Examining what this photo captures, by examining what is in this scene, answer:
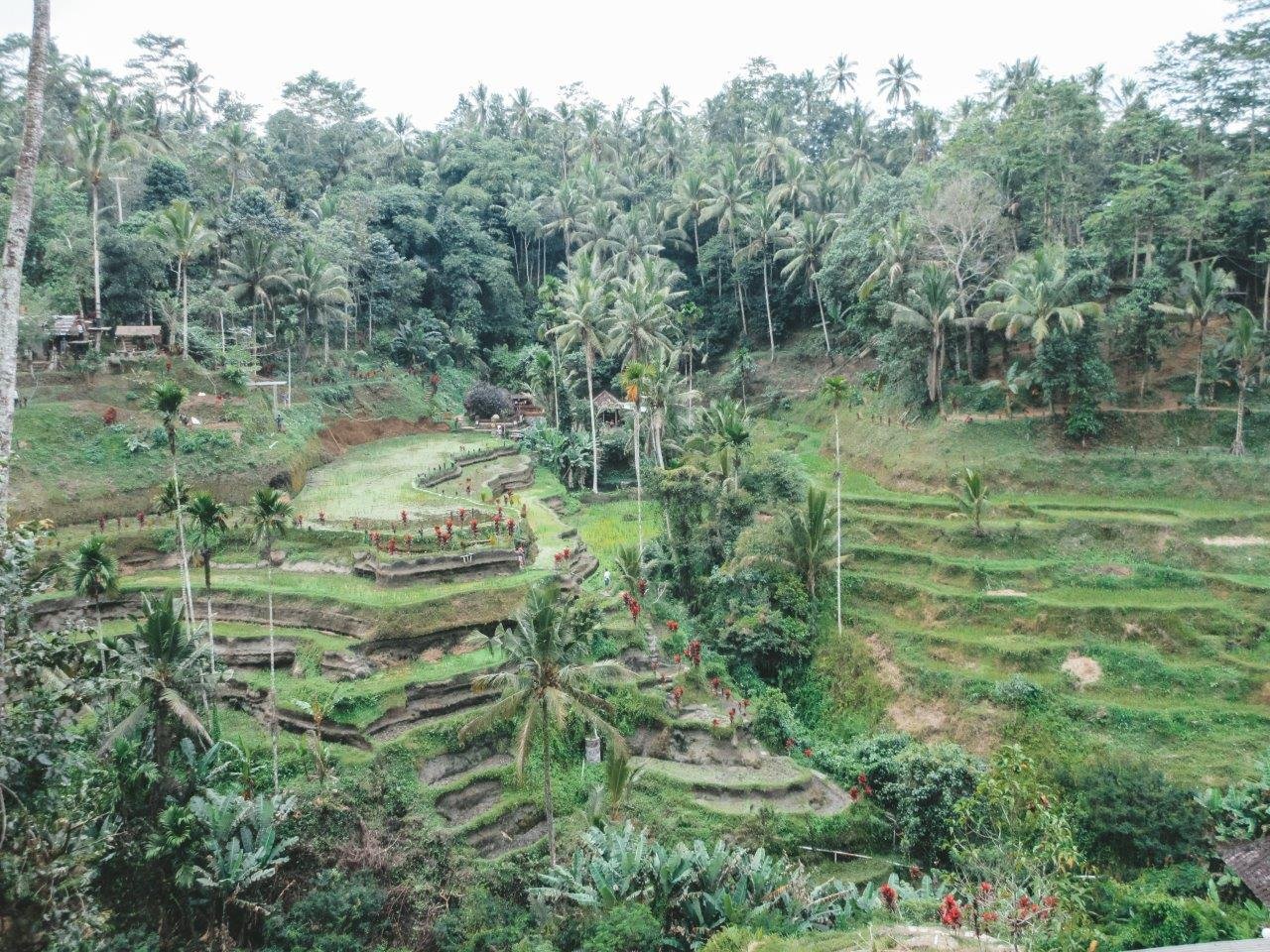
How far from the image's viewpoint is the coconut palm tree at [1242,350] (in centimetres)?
3092

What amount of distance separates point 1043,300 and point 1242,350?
7.31 m

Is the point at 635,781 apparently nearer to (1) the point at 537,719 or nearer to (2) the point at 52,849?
(1) the point at 537,719

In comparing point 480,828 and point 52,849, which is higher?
point 52,849

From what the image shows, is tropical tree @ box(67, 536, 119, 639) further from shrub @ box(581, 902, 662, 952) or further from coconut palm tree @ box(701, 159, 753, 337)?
coconut palm tree @ box(701, 159, 753, 337)

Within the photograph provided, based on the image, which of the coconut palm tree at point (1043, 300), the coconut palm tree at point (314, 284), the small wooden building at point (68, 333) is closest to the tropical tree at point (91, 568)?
the small wooden building at point (68, 333)

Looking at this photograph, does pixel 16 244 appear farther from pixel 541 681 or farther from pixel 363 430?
pixel 363 430

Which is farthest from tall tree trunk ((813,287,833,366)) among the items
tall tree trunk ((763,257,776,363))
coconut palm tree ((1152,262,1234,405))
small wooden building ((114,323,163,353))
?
small wooden building ((114,323,163,353))

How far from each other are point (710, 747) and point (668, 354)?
92.2 ft

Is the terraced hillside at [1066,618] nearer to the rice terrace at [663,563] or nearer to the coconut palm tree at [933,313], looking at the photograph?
the rice terrace at [663,563]

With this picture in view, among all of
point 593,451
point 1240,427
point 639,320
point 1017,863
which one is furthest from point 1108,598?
point 593,451

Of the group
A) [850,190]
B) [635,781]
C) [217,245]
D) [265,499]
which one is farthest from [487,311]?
[635,781]

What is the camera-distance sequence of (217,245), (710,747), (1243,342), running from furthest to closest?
(217,245), (1243,342), (710,747)

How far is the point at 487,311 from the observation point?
64188 mm

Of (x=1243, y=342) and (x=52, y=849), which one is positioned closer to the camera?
(x=52, y=849)
